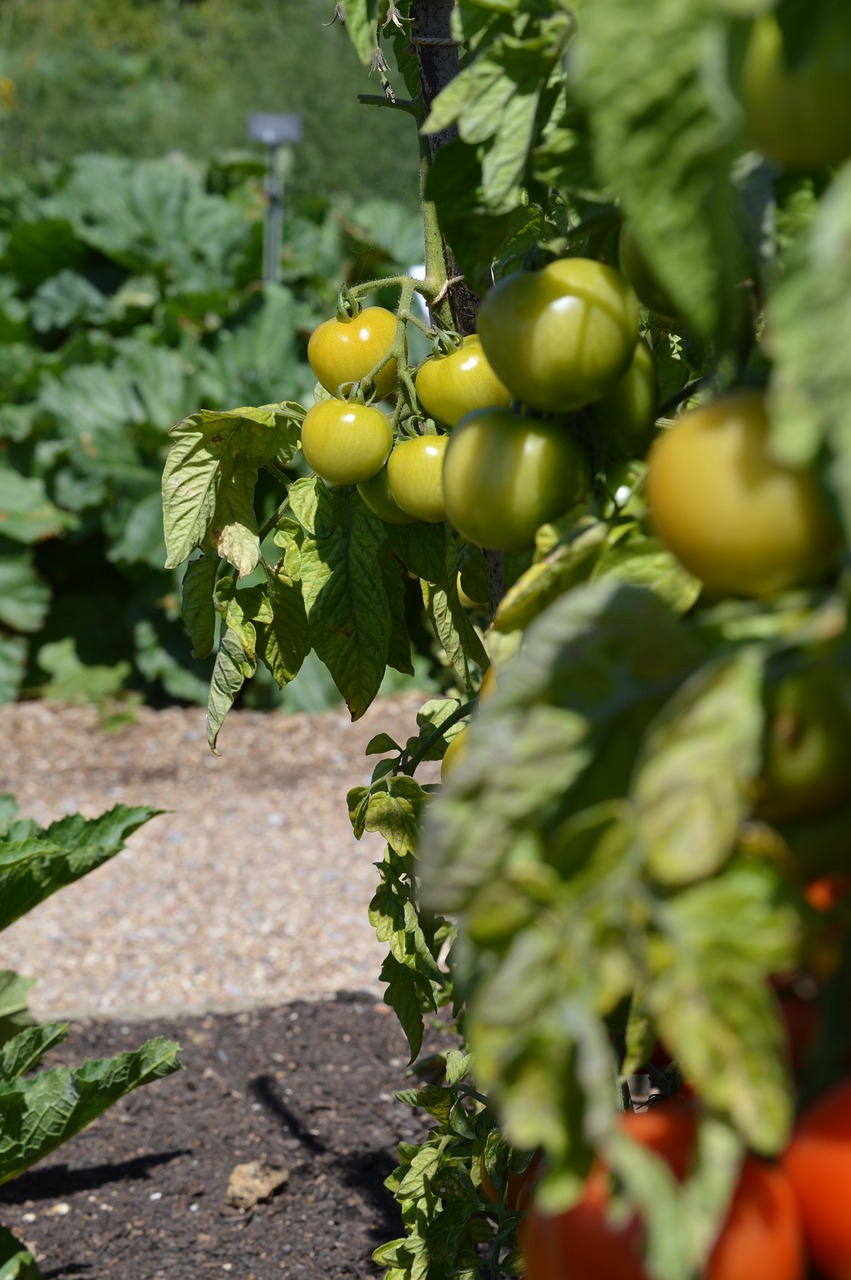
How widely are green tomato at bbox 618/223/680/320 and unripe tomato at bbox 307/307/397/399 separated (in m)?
0.50

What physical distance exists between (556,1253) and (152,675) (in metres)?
4.37

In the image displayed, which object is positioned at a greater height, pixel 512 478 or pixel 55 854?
pixel 512 478

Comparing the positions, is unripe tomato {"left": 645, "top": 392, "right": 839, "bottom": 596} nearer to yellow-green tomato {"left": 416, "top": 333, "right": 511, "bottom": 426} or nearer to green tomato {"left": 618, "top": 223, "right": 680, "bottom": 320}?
green tomato {"left": 618, "top": 223, "right": 680, "bottom": 320}

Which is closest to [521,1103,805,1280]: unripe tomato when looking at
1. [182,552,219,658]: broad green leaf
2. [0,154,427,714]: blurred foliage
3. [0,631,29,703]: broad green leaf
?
[182,552,219,658]: broad green leaf

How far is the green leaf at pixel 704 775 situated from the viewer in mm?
398

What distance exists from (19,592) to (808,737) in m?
4.67

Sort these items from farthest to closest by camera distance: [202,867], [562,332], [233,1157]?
[202,867]
[233,1157]
[562,332]

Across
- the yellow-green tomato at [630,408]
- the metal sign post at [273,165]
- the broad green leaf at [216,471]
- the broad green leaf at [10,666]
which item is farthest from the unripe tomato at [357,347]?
the metal sign post at [273,165]

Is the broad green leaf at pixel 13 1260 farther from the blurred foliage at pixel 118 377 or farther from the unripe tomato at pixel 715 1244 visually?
the blurred foliage at pixel 118 377

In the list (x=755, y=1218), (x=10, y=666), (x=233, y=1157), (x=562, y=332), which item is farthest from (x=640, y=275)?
(x=10, y=666)

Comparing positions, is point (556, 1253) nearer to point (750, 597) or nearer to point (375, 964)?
point (750, 597)

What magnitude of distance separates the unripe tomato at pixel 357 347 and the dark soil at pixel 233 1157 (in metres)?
1.20

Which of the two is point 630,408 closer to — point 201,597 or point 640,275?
point 640,275

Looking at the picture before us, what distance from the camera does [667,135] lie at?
419 millimetres
